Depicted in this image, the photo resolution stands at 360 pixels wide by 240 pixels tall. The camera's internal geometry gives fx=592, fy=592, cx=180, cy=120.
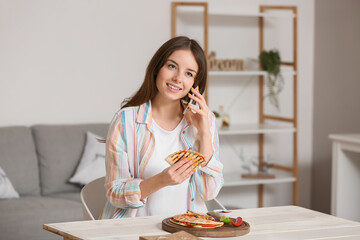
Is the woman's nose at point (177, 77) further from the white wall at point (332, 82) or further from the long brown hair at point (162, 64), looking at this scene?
the white wall at point (332, 82)

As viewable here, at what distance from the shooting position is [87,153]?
12.7 ft

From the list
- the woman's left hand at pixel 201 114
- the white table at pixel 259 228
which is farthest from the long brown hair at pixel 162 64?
the white table at pixel 259 228

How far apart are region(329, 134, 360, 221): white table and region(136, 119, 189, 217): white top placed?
75.2 inches

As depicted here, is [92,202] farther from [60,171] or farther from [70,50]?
[70,50]

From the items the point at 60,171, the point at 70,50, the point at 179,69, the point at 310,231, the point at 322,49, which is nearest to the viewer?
the point at 310,231

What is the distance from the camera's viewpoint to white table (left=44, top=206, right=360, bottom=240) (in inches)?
64.9

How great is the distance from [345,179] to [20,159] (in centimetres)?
210

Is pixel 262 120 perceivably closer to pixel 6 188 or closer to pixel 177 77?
pixel 6 188

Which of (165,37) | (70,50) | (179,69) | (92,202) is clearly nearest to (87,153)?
(70,50)

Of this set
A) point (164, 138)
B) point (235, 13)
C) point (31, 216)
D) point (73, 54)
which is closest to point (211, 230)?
point (164, 138)

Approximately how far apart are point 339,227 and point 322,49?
3129 millimetres

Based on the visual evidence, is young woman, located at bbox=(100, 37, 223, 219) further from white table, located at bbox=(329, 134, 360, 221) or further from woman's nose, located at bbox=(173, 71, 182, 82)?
white table, located at bbox=(329, 134, 360, 221)

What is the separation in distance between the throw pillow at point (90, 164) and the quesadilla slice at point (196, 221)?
2084 mm

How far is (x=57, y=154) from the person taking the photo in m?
3.86
